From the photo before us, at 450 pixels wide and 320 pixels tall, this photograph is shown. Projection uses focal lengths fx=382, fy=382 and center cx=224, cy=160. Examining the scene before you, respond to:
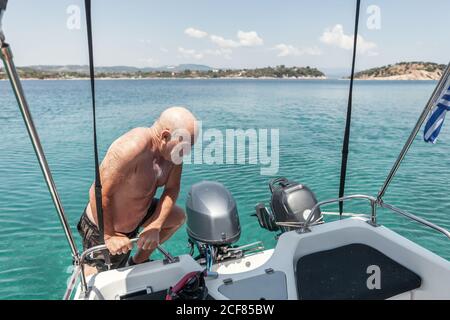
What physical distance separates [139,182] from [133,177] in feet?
0.18

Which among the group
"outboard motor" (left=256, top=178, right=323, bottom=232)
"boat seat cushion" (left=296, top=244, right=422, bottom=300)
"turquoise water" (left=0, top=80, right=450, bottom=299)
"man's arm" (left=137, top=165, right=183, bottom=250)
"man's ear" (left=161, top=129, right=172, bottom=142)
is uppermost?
"man's ear" (left=161, top=129, right=172, bottom=142)

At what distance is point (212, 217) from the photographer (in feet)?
8.10

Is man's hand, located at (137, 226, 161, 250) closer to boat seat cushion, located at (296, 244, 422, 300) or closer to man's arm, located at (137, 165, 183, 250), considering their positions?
man's arm, located at (137, 165, 183, 250)

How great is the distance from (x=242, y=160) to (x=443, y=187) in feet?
13.5

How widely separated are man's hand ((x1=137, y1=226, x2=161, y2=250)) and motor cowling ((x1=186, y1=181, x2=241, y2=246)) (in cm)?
43

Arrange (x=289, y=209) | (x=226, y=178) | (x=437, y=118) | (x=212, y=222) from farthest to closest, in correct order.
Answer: (x=226, y=178) < (x=289, y=209) < (x=212, y=222) < (x=437, y=118)

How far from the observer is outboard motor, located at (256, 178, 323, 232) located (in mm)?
2769

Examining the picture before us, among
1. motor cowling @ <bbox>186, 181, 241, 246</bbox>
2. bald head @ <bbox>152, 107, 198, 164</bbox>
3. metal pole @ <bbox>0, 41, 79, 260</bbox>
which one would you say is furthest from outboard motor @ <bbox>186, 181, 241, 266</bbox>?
metal pole @ <bbox>0, 41, 79, 260</bbox>

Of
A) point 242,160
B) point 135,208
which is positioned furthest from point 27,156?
point 135,208

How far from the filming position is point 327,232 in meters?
2.47

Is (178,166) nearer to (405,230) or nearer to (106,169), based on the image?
(106,169)

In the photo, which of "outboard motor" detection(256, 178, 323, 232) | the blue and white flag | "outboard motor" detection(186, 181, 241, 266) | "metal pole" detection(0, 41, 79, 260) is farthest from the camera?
"outboard motor" detection(256, 178, 323, 232)

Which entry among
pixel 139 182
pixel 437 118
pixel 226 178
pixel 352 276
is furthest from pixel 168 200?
pixel 226 178

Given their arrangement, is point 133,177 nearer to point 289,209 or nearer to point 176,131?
point 176,131
